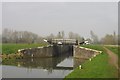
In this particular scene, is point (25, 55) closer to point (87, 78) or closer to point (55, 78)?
point (55, 78)

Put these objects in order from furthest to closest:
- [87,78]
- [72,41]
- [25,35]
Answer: [25,35]
[72,41]
[87,78]

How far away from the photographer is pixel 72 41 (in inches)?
2525

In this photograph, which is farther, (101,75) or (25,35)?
(25,35)

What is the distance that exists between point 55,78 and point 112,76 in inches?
259

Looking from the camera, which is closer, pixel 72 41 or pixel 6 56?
pixel 6 56

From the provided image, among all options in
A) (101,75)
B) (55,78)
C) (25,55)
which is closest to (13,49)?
(25,55)

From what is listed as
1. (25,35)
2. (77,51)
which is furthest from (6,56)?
(25,35)

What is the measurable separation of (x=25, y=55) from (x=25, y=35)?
5112 centimetres

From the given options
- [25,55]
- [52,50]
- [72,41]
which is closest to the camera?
[25,55]

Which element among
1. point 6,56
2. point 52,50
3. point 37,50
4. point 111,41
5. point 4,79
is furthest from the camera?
point 111,41

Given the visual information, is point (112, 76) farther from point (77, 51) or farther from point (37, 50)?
point (77, 51)

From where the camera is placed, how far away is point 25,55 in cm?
4794

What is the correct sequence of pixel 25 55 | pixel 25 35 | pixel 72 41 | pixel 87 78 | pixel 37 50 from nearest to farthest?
pixel 87 78, pixel 25 55, pixel 37 50, pixel 72 41, pixel 25 35

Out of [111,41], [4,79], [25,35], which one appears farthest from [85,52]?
[25,35]
